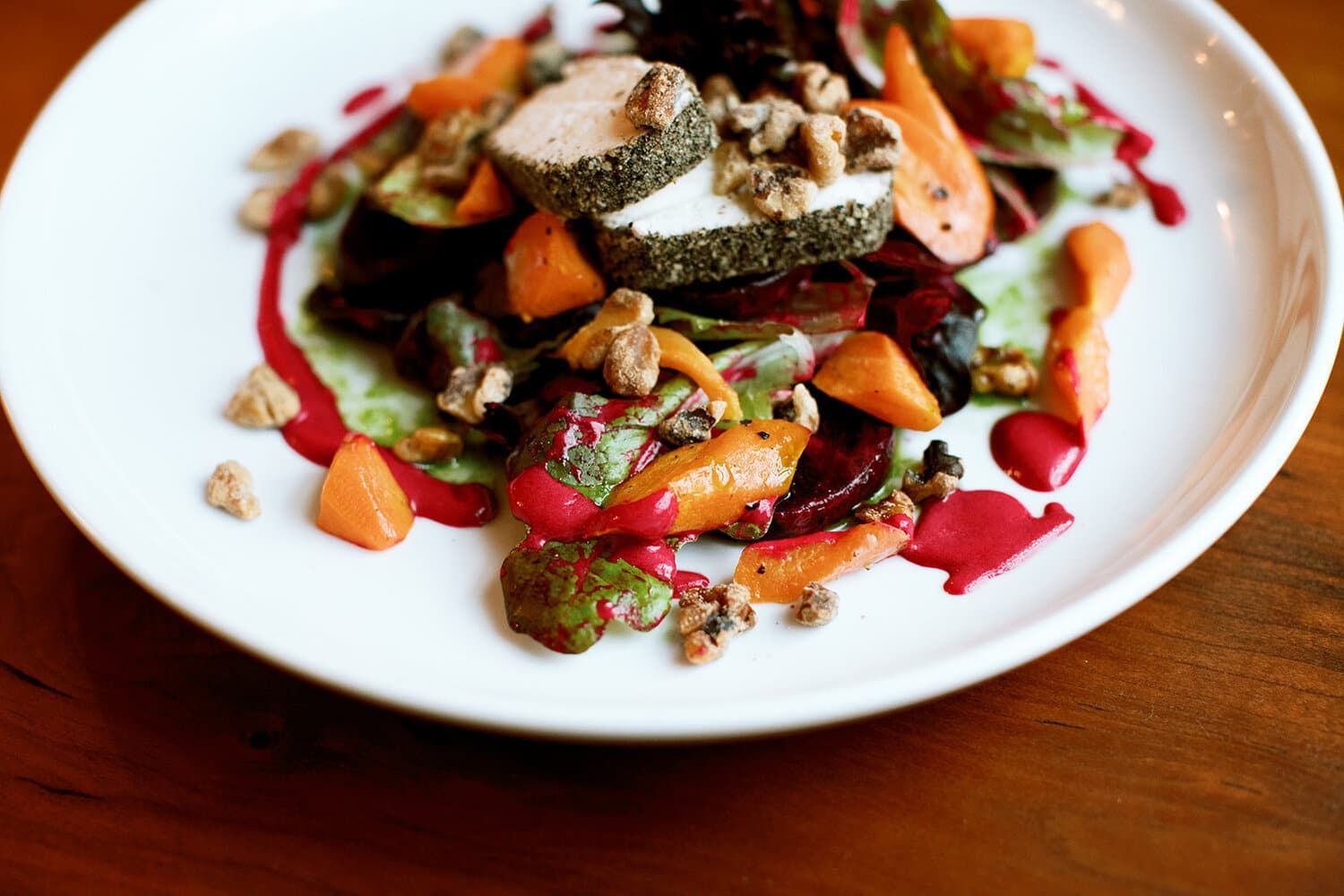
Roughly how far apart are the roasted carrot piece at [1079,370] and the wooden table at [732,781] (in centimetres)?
39

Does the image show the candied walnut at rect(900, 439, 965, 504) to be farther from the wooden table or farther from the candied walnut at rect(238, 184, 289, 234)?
the candied walnut at rect(238, 184, 289, 234)

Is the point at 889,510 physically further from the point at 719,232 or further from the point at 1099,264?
the point at 1099,264

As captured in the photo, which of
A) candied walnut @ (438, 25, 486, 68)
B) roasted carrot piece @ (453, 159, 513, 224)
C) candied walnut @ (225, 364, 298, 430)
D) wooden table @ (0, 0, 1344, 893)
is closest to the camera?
wooden table @ (0, 0, 1344, 893)

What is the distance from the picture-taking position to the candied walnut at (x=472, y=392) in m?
2.29

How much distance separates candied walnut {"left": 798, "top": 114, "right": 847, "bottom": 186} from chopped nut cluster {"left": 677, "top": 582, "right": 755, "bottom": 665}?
891mm

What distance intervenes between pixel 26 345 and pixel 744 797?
1.69 meters

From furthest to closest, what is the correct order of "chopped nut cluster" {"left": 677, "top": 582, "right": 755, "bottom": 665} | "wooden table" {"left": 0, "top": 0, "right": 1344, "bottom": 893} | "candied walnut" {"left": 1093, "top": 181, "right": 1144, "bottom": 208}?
"candied walnut" {"left": 1093, "top": 181, "right": 1144, "bottom": 208} < "chopped nut cluster" {"left": 677, "top": 582, "right": 755, "bottom": 665} < "wooden table" {"left": 0, "top": 0, "right": 1344, "bottom": 893}

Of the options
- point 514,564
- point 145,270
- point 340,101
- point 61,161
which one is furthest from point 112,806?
point 340,101

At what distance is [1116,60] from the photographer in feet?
9.79

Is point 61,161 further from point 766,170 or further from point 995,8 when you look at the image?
point 995,8

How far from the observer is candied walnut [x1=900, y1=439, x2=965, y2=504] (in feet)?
7.02

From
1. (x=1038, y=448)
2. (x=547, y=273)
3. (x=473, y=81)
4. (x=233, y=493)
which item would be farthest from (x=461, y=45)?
(x=1038, y=448)

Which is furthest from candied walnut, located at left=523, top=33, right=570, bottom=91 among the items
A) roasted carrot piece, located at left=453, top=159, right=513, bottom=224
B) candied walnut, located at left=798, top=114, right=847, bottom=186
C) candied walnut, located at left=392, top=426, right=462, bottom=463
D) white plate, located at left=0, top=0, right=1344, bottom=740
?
candied walnut, located at left=392, top=426, right=462, bottom=463

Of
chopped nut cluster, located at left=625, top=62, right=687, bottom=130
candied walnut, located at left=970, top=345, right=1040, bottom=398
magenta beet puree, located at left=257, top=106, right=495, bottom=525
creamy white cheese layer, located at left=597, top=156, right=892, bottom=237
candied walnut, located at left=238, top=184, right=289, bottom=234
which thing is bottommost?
magenta beet puree, located at left=257, top=106, right=495, bottom=525
